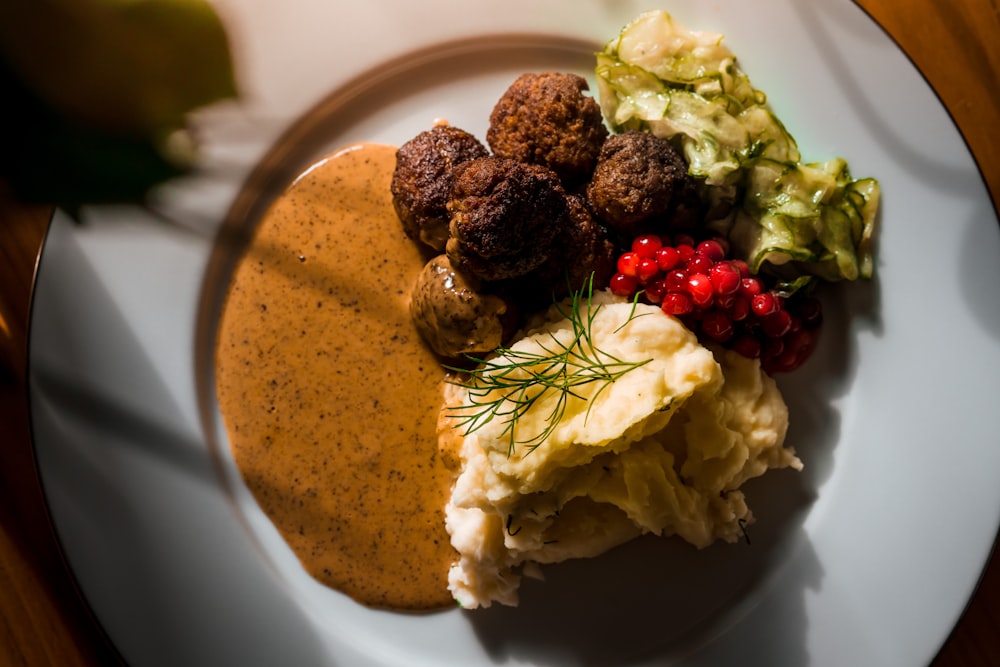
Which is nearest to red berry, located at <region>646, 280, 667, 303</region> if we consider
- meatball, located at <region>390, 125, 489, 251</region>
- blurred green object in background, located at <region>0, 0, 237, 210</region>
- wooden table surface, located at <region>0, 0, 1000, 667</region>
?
meatball, located at <region>390, 125, 489, 251</region>

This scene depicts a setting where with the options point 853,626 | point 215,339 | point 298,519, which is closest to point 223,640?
point 298,519

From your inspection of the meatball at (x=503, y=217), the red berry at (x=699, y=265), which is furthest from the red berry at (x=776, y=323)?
the meatball at (x=503, y=217)

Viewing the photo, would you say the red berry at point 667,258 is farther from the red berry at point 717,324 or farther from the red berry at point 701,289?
the red berry at point 717,324

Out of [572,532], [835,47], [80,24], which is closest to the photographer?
[80,24]

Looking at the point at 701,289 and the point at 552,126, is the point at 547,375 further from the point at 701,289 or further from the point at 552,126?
the point at 552,126

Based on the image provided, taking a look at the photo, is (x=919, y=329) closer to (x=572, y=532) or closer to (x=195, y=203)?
(x=572, y=532)

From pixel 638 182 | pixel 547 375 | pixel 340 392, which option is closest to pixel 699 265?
pixel 638 182

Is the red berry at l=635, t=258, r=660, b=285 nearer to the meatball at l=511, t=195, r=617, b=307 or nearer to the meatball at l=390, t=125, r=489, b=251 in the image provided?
the meatball at l=511, t=195, r=617, b=307
